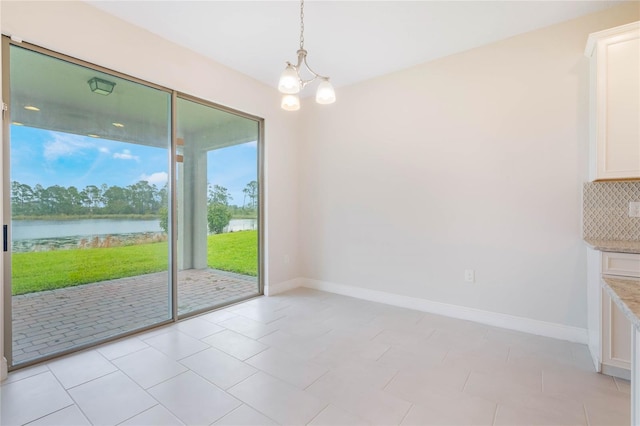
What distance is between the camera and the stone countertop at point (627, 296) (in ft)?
2.61

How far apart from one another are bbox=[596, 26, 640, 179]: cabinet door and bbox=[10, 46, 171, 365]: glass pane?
390cm

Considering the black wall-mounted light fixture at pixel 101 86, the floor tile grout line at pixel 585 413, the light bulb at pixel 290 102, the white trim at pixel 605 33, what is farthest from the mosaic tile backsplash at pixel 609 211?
the black wall-mounted light fixture at pixel 101 86

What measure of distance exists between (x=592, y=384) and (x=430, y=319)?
1.35m

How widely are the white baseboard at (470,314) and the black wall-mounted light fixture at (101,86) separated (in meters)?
3.35

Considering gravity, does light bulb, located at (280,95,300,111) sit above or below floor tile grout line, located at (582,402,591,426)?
above

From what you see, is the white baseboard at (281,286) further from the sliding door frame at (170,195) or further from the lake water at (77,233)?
the lake water at (77,233)

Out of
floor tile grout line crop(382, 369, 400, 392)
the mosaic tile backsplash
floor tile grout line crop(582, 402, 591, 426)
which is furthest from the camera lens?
the mosaic tile backsplash

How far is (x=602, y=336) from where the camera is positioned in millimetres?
2082

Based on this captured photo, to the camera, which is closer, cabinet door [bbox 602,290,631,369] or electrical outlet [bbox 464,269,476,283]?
cabinet door [bbox 602,290,631,369]

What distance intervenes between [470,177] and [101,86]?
3719 millimetres

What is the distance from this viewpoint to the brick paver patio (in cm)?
229

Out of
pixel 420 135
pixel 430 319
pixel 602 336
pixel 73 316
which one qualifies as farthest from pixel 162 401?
pixel 420 135

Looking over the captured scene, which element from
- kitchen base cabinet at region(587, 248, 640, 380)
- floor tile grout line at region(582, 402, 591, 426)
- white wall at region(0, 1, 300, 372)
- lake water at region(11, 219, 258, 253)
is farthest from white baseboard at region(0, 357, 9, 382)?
kitchen base cabinet at region(587, 248, 640, 380)

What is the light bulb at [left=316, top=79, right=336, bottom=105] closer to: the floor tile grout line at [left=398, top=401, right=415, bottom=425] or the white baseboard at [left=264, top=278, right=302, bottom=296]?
the floor tile grout line at [left=398, top=401, right=415, bottom=425]
